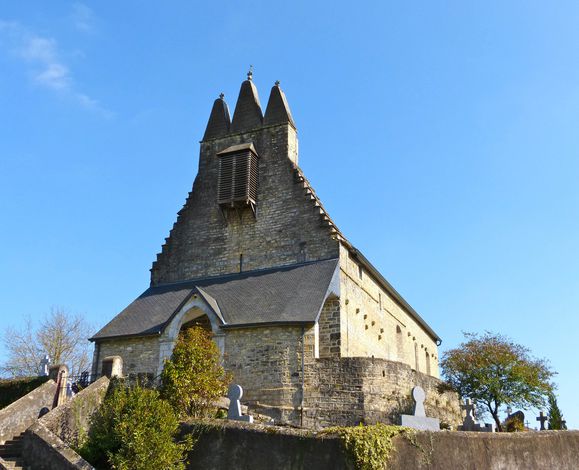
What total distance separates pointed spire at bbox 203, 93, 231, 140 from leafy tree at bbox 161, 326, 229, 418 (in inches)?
507

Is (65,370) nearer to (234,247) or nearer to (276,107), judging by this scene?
(234,247)

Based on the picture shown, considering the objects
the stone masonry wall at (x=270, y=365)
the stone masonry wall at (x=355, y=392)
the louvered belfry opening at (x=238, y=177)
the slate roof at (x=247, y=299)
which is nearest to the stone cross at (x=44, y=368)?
the slate roof at (x=247, y=299)

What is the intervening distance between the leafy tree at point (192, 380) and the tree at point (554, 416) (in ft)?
40.9

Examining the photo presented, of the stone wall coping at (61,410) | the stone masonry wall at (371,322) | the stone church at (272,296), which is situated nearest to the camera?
the stone wall coping at (61,410)

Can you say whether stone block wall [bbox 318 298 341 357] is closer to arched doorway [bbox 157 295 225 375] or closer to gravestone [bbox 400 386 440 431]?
arched doorway [bbox 157 295 225 375]

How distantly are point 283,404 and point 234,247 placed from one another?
7.88 meters

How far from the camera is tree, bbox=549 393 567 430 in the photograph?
73.6 ft

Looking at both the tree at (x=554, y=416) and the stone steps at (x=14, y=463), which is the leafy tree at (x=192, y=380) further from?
the tree at (x=554, y=416)

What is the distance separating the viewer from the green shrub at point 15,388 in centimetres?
2092

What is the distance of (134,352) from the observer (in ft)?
73.4

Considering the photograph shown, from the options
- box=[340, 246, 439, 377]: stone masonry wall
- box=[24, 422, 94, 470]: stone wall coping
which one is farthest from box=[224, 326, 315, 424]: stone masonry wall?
box=[24, 422, 94, 470]: stone wall coping

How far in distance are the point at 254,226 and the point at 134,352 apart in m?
6.71

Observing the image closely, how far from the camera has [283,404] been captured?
19.2 metres

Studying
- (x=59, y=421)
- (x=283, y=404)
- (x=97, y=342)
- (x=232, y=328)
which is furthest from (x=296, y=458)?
(x=97, y=342)
